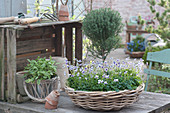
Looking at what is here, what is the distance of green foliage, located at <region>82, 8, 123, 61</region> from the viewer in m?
3.38

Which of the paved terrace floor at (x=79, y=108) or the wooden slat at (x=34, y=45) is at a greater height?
the wooden slat at (x=34, y=45)

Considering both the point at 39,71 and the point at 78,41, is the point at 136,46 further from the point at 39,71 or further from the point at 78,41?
the point at 39,71

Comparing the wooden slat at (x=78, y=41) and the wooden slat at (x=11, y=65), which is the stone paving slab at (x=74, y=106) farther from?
the wooden slat at (x=78, y=41)

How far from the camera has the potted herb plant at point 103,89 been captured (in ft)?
8.22

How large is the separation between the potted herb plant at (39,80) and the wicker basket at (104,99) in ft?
1.25

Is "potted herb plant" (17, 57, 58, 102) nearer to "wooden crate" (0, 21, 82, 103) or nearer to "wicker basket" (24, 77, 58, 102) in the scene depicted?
"wicker basket" (24, 77, 58, 102)

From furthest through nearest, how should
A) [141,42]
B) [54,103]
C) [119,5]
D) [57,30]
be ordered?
1. [119,5]
2. [141,42]
3. [57,30]
4. [54,103]

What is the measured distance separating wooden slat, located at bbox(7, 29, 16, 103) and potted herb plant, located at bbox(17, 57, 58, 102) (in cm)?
11

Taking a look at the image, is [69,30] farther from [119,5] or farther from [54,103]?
[119,5]

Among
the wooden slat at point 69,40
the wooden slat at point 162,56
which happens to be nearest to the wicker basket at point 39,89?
the wooden slat at point 69,40

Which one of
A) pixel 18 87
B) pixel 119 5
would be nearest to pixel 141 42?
pixel 119 5

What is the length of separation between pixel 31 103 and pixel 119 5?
37.4 feet

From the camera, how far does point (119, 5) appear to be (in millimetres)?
13797

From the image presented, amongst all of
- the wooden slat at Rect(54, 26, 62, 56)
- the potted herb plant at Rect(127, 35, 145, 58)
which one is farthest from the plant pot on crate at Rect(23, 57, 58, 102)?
the potted herb plant at Rect(127, 35, 145, 58)
